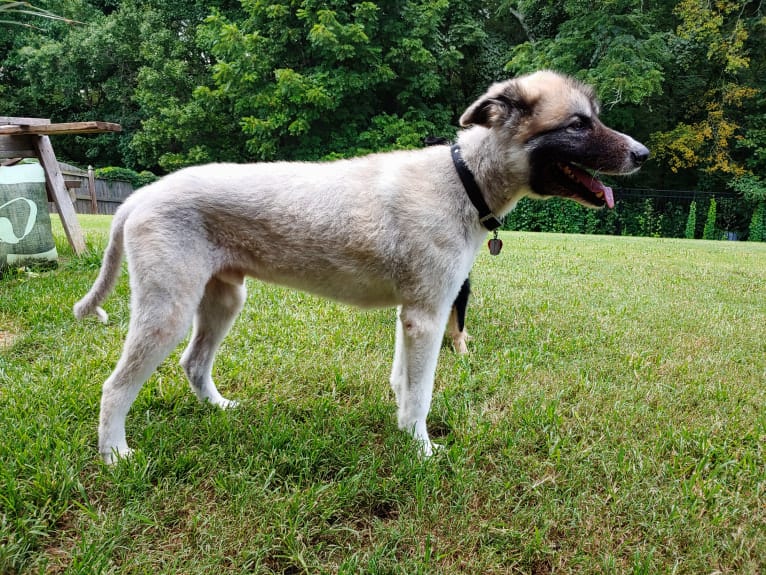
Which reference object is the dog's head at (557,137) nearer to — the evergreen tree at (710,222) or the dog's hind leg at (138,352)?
the dog's hind leg at (138,352)

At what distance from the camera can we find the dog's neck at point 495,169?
2615mm

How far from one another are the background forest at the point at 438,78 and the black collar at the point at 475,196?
1921cm

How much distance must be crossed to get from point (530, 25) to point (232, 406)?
28221 millimetres

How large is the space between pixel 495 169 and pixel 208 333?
193 centimetres

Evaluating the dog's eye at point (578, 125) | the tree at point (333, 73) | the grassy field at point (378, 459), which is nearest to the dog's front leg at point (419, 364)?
the grassy field at point (378, 459)

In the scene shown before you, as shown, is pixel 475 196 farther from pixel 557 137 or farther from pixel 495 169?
pixel 557 137

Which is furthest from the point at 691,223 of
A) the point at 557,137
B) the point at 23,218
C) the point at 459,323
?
the point at 23,218

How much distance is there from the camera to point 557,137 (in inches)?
101

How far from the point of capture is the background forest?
20.4 metres

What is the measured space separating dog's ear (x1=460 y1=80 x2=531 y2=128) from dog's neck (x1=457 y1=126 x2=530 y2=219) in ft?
0.32

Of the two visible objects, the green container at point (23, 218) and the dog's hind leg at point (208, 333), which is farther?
the green container at point (23, 218)

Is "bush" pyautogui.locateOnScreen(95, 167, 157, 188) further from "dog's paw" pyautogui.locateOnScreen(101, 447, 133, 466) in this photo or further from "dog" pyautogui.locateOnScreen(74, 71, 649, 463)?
"dog's paw" pyautogui.locateOnScreen(101, 447, 133, 466)

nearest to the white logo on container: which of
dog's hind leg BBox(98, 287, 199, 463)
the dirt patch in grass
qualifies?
the dirt patch in grass

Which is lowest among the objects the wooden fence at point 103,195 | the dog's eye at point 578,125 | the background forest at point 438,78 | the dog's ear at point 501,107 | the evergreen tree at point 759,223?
the evergreen tree at point 759,223
